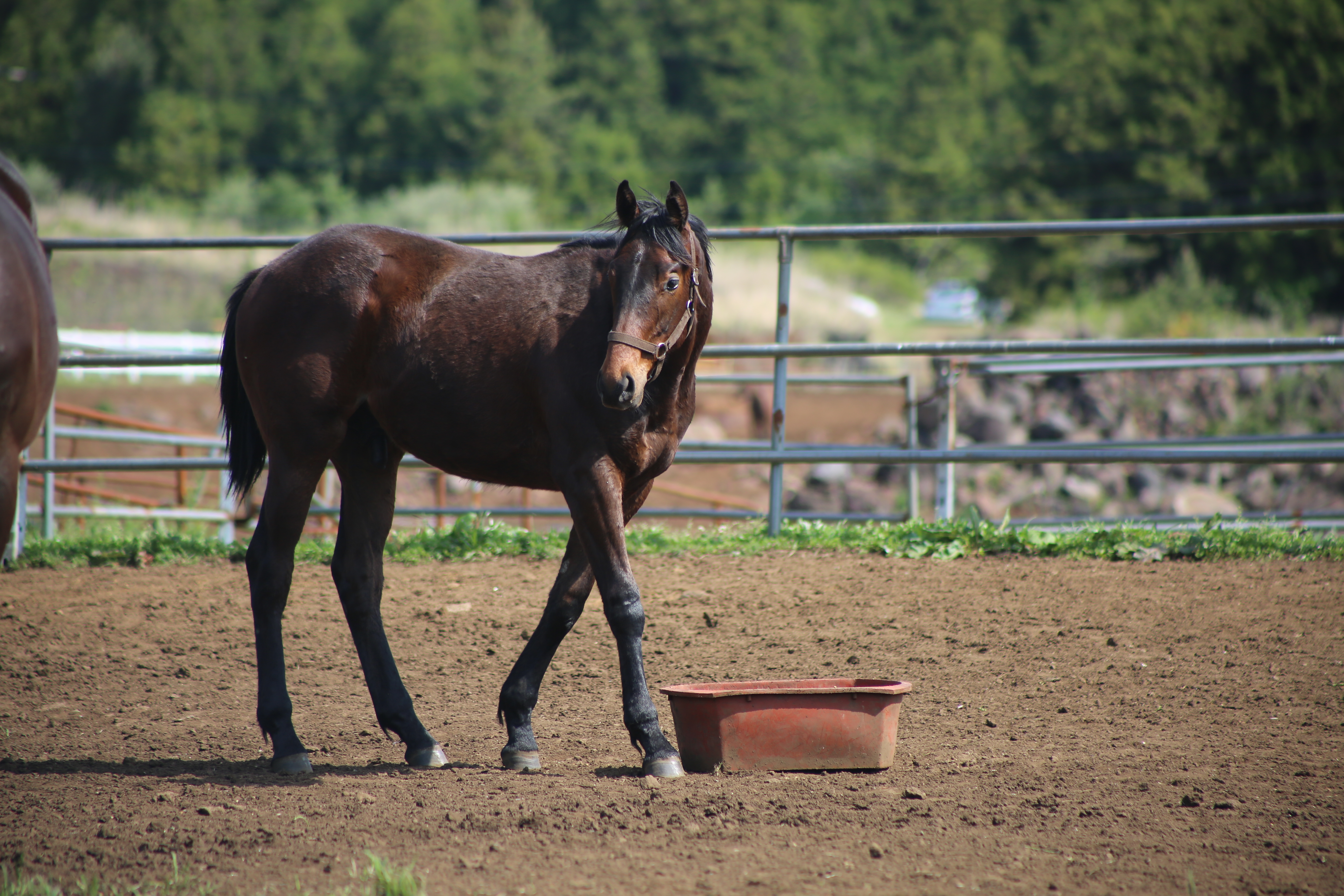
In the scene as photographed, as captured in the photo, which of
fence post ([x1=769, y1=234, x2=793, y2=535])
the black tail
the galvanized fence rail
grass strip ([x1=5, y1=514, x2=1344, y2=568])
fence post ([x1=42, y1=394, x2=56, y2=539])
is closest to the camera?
the black tail

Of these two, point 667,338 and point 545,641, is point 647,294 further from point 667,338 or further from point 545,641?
point 545,641

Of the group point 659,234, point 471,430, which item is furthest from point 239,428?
point 659,234

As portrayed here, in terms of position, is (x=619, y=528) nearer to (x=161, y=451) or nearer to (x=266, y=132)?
(x=161, y=451)

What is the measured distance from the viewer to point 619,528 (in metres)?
3.58

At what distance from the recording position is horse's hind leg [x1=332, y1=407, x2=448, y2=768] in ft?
13.1

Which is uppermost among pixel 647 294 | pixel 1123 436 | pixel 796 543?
pixel 1123 436

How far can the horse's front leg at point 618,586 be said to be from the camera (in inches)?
137

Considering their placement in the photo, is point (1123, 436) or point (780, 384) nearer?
point (780, 384)

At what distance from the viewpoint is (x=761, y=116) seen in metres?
76.2

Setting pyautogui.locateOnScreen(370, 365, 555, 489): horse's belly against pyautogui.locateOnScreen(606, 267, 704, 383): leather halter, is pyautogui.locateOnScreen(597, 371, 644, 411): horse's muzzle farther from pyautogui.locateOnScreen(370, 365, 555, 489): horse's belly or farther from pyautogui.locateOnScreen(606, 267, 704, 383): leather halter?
pyautogui.locateOnScreen(370, 365, 555, 489): horse's belly

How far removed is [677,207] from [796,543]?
2897 mm

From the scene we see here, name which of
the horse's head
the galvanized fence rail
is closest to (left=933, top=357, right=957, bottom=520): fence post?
the galvanized fence rail

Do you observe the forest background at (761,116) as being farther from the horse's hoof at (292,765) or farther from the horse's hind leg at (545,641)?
the horse's hoof at (292,765)

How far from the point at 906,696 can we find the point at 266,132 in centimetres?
6874
